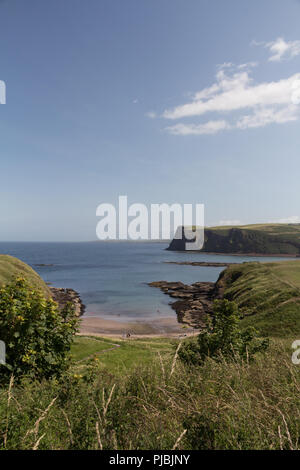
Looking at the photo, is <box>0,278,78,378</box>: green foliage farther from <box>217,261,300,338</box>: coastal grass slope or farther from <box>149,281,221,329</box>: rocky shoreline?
<box>149,281,221,329</box>: rocky shoreline

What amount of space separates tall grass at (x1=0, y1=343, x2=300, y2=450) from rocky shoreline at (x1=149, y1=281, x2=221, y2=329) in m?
32.4

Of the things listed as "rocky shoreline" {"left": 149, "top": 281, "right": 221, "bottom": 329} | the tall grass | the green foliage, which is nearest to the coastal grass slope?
"rocky shoreline" {"left": 149, "top": 281, "right": 221, "bottom": 329}

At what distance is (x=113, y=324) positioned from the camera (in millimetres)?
45938

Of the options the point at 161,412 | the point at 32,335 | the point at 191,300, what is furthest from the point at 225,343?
the point at 191,300

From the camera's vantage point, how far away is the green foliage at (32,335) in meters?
6.97

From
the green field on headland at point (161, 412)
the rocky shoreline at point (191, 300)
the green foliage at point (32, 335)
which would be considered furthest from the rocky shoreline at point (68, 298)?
the green field on headland at point (161, 412)

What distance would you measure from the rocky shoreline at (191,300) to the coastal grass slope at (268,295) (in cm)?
524

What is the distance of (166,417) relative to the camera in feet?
14.2

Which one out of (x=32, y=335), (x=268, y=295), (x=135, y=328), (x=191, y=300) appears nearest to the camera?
(x=32, y=335)

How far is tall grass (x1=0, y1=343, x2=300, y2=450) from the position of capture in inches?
149

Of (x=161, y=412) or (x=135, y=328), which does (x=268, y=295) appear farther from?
(x=161, y=412)

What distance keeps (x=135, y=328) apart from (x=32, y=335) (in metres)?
39.0

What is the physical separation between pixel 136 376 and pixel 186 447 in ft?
9.06

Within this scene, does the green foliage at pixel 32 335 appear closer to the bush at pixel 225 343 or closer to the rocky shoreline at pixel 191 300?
the bush at pixel 225 343
